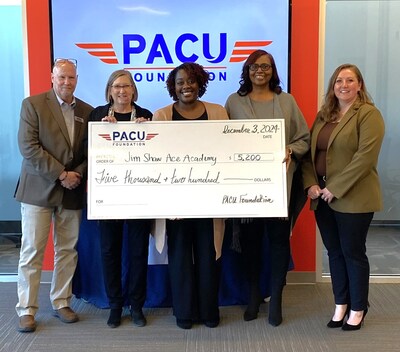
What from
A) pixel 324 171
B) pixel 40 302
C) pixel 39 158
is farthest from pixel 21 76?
pixel 324 171

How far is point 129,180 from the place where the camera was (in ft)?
9.08

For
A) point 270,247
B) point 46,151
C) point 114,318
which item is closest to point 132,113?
point 46,151

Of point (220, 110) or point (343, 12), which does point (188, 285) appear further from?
point (343, 12)

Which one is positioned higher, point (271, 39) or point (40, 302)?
point (271, 39)

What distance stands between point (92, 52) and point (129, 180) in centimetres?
134

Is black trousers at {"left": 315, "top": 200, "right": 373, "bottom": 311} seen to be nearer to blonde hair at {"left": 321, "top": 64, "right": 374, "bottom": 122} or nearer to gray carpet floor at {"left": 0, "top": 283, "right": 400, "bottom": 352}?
gray carpet floor at {"left": 0, "top": 283, "right": 400, "bottom": 352}

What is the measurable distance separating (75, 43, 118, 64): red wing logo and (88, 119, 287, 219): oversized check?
1.05 metres

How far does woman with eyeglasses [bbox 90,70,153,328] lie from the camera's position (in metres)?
2.77

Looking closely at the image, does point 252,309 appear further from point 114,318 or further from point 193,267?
point 114,318

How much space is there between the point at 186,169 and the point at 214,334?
3.34ft

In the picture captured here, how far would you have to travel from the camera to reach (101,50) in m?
3.59

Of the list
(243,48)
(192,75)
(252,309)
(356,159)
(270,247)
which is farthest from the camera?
(243,48)

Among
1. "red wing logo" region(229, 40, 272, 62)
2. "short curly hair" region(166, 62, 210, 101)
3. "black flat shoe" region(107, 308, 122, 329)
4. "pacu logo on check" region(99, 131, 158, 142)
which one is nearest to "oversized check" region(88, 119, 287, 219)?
"pacu logo on check" region(99, 131, 158, 142)

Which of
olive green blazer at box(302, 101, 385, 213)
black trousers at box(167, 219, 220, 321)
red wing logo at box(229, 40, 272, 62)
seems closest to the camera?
olive green blazer at box(302, 101, 385, 213)
